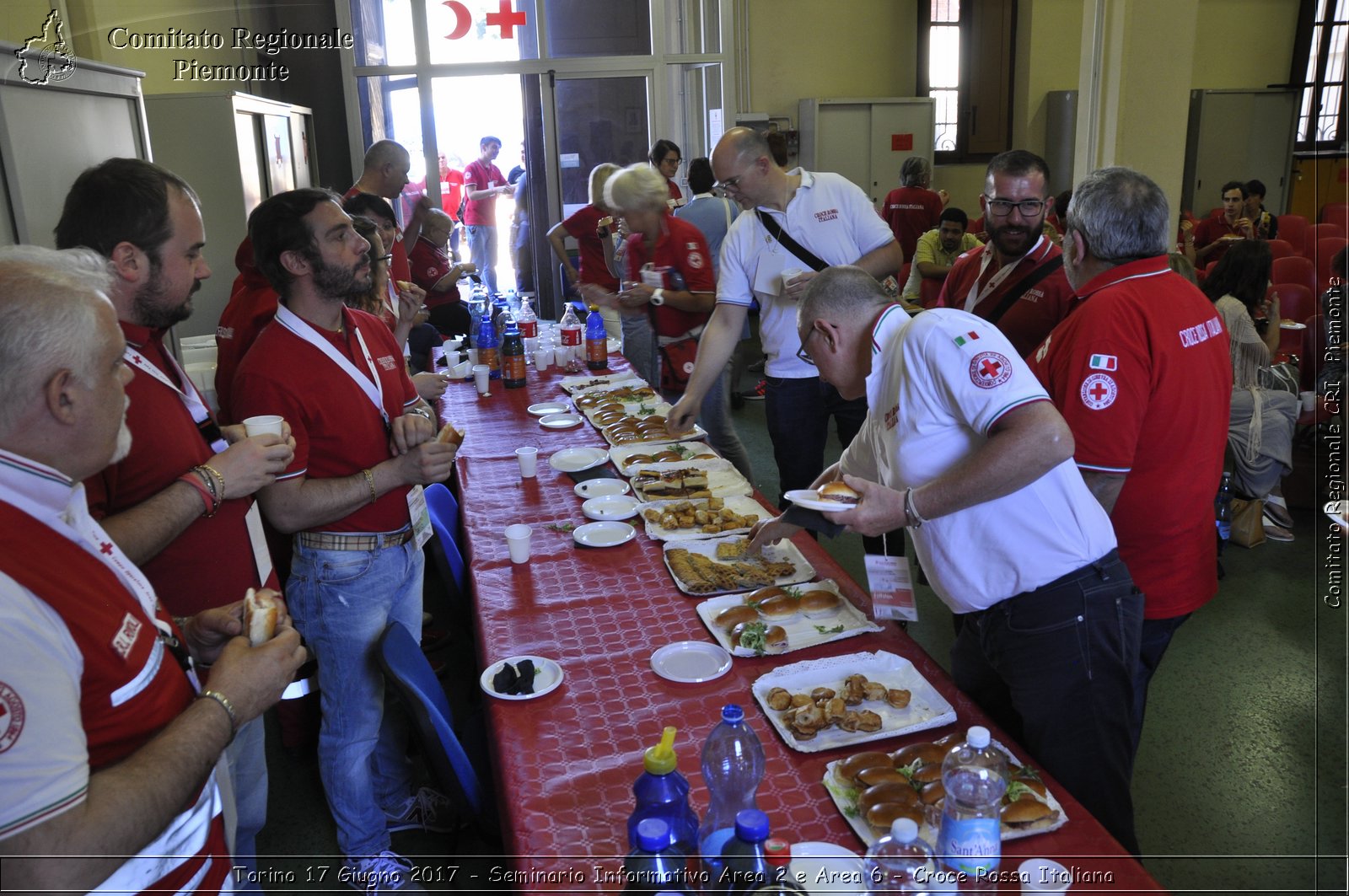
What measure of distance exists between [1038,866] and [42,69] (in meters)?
3.91

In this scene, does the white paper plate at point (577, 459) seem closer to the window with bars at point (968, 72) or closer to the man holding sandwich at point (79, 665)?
the man holding sandwich at point (79, 665)

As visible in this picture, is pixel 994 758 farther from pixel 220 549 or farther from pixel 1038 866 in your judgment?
pixel 220 549

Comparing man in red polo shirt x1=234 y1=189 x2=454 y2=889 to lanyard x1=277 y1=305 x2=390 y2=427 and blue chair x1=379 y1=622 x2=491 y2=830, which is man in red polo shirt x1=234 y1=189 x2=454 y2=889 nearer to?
lanyard x1=277 y1=305 x2=390 y2=427

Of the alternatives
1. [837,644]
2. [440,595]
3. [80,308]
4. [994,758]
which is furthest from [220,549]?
[440,595]

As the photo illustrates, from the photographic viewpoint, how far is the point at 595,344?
193 inches

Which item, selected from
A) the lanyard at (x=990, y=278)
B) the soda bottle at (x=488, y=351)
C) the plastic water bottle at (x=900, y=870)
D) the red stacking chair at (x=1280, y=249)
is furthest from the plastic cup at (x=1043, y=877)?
the red stacking chair at (x=1280, y=249)

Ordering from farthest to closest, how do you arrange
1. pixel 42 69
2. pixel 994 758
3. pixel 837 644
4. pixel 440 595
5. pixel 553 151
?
pixel 553 151 < pixel 440 595 < pixel 42 69 < pixel 837 644 < pixel 994 758

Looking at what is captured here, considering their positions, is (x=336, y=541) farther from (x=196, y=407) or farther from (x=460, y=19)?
(x=460, y=19)

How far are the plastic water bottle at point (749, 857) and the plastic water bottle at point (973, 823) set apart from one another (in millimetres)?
260

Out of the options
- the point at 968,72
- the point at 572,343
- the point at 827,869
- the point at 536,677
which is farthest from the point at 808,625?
the point at 968,72

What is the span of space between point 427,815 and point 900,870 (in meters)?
1.88

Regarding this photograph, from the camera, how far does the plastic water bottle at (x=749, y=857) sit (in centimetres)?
110

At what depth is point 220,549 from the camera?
196cm

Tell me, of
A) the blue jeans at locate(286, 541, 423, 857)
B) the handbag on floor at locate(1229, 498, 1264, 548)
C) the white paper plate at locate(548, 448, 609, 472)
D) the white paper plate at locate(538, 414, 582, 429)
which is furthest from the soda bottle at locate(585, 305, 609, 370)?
the handbag on floor at locate(1229, 498, 1264, 548)
